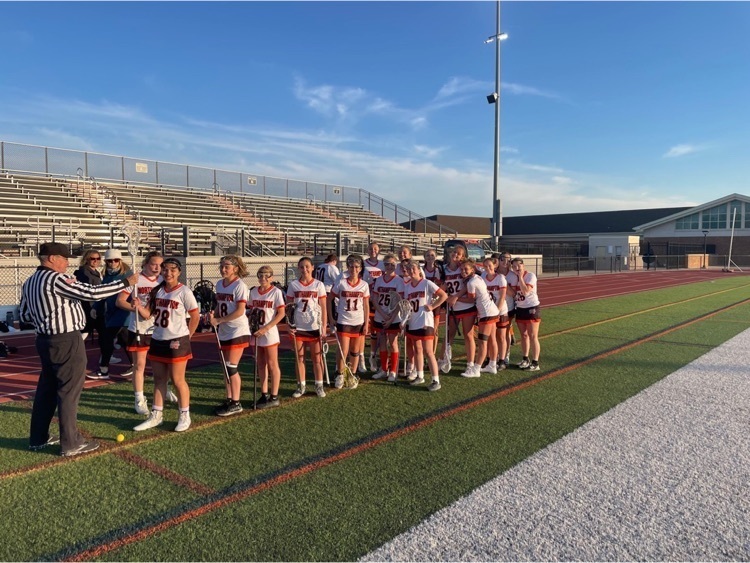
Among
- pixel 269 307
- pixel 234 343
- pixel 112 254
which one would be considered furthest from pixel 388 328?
pixel 112 254

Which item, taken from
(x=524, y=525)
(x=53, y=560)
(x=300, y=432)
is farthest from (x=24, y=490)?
(x=524, y=525)

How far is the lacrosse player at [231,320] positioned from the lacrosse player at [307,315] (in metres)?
0.82

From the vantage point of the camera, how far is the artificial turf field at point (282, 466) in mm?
3330

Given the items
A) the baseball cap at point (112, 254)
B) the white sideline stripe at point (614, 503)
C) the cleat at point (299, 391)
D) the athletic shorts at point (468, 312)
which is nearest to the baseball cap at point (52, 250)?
the baseball cap at point (112, 254)

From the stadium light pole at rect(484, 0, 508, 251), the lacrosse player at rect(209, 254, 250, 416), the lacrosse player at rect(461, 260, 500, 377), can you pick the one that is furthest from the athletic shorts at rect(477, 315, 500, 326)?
the stadium light pole at rect(484, 0, 508, 251)

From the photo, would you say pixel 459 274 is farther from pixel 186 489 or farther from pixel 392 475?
pixel 186 489

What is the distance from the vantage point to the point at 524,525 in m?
3.52

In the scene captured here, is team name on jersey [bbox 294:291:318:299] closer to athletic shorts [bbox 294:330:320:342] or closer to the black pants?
athletic shorts [bbox 294:330:320:342]

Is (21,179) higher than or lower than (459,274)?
higher

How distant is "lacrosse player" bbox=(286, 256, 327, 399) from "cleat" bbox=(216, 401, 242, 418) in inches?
35.0

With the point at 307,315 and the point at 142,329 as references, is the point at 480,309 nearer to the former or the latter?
the point at 307,315

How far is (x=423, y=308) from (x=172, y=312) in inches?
125

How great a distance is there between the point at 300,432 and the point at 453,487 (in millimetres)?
1814

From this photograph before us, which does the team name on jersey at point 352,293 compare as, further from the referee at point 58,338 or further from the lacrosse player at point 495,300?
the referee at point 58,338
